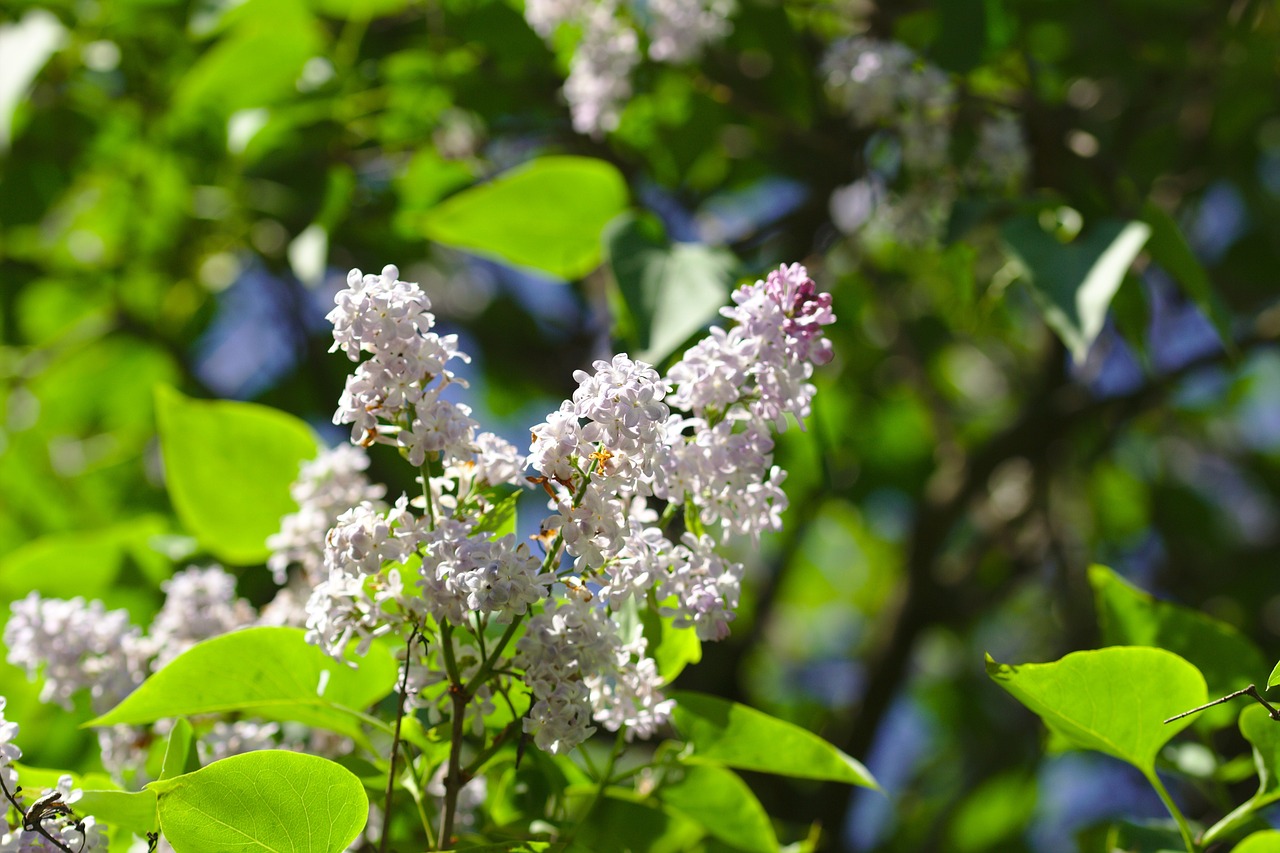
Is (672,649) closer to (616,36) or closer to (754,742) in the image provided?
(754,742)

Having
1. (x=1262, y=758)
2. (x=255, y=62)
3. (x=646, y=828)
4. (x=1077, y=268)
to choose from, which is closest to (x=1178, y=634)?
(x=1262, y=758)

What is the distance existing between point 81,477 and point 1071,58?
69.1 inches

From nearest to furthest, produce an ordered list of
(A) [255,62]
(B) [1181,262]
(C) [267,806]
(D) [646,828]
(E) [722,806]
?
(C) [267,806]
(E) [722,806]
(D) [646,828]
(B) [1181,262]
(A) [255,62]

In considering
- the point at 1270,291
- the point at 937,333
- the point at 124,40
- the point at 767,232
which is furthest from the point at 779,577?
the point at 124,40

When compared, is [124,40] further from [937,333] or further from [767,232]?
[937,333]

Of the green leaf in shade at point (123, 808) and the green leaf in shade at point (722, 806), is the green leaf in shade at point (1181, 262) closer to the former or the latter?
the green leaf in shade at point (722, 806)

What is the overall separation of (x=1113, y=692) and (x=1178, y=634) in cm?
21

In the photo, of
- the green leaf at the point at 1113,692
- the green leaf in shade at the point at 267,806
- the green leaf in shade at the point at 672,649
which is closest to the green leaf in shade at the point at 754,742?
the green leaf in shade at the point at 672,649

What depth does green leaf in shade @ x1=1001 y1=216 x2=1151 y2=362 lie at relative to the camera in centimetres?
98

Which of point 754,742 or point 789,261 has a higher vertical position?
point 754,742

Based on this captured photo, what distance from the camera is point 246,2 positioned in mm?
1544

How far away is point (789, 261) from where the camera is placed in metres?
1.67

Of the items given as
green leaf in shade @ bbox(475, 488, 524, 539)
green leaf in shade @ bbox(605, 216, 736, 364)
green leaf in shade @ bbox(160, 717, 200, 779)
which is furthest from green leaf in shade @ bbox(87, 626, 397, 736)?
green leaf in shade @ bbox(605, 216, 736, 364)

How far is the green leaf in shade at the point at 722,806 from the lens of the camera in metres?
0.89
